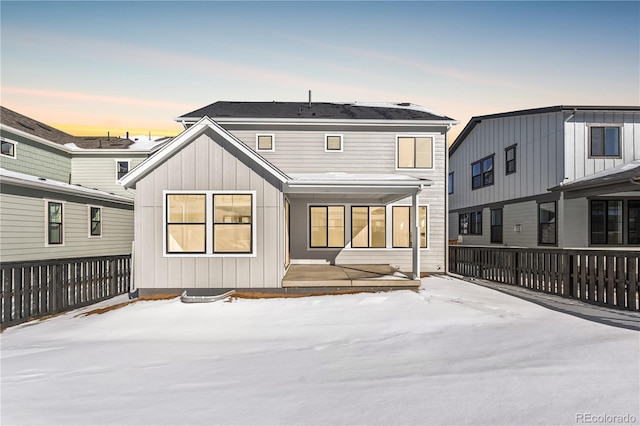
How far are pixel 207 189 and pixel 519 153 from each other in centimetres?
1411

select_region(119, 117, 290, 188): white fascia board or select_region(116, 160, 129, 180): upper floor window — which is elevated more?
select_region(116, 160, 129, 180): upper floor window

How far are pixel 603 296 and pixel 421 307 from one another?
14.4 feet

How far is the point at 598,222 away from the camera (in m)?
12.7

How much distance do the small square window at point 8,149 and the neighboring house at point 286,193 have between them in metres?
8.77

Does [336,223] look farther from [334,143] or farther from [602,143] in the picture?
[602,143]

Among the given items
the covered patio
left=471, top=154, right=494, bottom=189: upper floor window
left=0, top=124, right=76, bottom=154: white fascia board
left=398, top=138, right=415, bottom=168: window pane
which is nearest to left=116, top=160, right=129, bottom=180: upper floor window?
left=0, top=124, right=76, bottom=154: white fascia board

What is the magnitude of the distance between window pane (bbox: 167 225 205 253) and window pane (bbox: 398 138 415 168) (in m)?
8.04

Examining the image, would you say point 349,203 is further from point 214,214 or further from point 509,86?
point 509,86

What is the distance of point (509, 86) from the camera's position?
19.4 metres

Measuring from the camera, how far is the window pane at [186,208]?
A: 29.4ft

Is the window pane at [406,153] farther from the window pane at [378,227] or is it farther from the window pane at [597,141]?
the window pane at [597,141]

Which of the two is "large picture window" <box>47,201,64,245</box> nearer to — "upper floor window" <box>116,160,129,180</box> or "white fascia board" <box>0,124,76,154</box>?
"white fascia board" <box>0,124,76,154</box>

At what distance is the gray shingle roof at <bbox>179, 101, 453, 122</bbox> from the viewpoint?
13.3 meters

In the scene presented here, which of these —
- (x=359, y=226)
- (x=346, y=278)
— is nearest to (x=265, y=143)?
(x=359, y=226)
